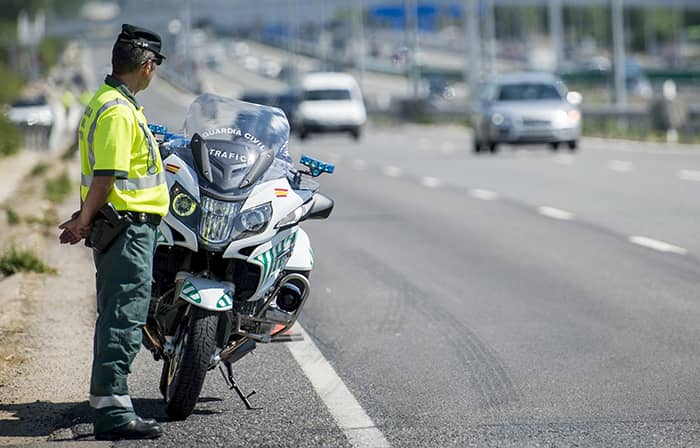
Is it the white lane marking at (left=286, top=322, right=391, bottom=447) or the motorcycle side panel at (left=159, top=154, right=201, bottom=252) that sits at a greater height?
the motorcycle side panel at (left=159, top=154, right=201, bottom=252)

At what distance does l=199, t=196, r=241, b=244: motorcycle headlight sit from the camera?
6.77 meters

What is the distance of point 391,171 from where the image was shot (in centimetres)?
2889

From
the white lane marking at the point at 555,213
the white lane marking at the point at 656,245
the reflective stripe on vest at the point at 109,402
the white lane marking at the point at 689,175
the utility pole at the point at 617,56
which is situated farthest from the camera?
the utility pole at the point at 617,56

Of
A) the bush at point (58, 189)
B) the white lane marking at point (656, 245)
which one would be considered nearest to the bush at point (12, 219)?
the bush at point (58, 189)

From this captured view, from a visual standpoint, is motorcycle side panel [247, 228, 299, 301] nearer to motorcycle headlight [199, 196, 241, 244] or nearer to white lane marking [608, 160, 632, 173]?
motorcycle headlight [199, 196, 241, 244]

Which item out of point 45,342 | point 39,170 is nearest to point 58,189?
point 39,170

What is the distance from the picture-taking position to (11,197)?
83.5 ft

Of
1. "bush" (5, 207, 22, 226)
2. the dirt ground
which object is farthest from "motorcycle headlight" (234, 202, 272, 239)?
"bush" (5, 207, 22, 226)

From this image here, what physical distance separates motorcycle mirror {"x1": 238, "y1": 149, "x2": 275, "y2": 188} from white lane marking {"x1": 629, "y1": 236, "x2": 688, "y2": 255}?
716 cm

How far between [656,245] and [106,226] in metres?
8.63

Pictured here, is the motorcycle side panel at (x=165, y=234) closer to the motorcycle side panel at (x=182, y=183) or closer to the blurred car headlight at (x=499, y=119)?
the motorcycle side panel at (x=182, y=183)

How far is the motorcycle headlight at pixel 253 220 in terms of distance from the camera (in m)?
6.79

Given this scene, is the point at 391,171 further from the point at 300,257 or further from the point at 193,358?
the point at 193,358

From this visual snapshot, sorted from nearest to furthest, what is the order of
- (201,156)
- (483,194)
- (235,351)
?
(201,156) < (235,351) < (483,194)
